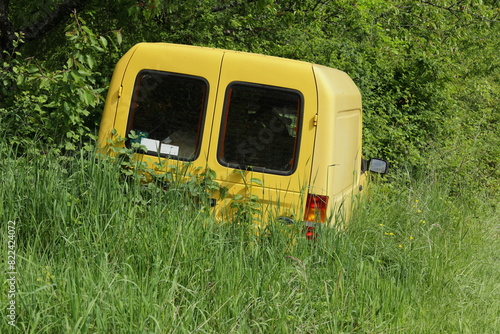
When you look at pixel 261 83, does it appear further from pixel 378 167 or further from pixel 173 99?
pixel 378 167

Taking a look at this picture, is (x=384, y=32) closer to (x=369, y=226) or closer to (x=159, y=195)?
(x=369, y=226)

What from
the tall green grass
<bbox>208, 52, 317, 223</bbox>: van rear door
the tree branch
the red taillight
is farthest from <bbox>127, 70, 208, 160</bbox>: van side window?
the tree branch

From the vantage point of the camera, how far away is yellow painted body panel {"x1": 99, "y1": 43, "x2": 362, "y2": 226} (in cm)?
546

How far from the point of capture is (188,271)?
4.50 m

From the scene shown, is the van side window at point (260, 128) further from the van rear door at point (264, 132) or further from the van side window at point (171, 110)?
the van side window at point (171, 110)

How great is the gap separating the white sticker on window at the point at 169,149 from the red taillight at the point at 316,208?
1035 millimetres

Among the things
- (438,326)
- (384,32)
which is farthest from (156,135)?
(384,32)

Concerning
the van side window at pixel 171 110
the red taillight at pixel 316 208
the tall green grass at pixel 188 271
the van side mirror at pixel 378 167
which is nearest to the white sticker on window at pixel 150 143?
the van side window at pixel 171 110

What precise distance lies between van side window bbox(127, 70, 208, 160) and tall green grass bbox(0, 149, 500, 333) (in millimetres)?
423

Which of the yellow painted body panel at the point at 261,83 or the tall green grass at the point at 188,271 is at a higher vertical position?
the yellow painted body panel at the point at 261,83

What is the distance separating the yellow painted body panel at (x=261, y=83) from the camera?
5.46m

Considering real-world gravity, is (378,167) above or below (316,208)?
below

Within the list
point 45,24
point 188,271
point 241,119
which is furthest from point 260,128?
point 45,24

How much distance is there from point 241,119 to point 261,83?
302 mm
